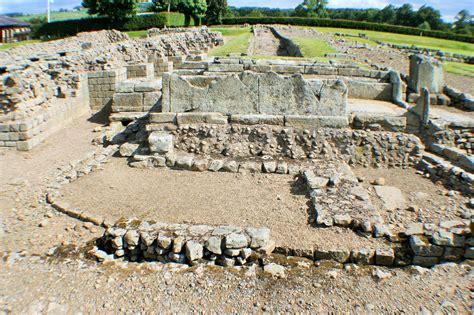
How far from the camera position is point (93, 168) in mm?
7281

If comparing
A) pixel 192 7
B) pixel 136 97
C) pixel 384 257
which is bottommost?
pixel 384 257

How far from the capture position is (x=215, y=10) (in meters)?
51.4

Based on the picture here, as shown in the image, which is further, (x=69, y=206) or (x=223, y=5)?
(x=223, y=5)

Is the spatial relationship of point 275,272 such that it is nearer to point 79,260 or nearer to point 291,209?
point 291,209

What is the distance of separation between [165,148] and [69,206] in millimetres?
2032

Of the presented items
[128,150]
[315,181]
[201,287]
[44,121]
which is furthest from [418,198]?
[44,121]

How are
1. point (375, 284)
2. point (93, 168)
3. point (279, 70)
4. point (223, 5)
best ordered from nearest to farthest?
point (375, 284) → point (93, 168) → point (279, 70) → point (223, 5)

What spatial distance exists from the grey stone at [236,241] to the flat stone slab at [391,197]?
8.12 feet

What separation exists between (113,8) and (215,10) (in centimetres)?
1662

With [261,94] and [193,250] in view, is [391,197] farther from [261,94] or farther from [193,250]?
[193,250]

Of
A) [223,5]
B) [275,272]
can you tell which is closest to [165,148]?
[275,272]

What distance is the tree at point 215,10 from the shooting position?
5078 cm

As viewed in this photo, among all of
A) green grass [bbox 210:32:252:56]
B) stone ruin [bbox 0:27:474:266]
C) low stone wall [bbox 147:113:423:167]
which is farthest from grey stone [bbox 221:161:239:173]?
green grass [bbox 210:32:252:56]

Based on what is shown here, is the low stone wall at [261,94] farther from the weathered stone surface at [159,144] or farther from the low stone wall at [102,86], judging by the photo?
the low stone wall at [102,86]
